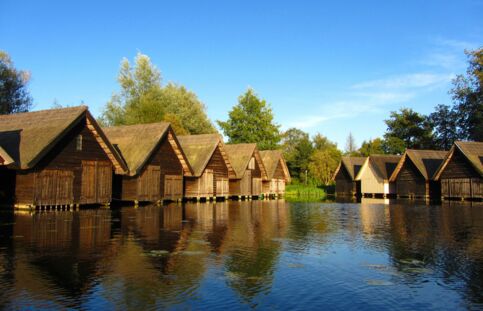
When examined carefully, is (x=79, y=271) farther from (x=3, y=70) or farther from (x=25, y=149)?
(x=3, y=70)

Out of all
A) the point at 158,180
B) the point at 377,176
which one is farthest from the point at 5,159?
the point at 377,176

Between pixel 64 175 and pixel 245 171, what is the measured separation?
93.8ft

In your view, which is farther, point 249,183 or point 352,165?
point 352,165

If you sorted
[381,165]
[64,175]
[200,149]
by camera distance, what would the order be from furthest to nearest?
[381,165]
[200,149]
[64,175]

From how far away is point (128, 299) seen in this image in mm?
8242

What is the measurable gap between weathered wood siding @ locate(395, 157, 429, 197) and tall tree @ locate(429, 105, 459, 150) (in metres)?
30.0

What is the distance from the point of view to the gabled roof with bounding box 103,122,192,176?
36.7m

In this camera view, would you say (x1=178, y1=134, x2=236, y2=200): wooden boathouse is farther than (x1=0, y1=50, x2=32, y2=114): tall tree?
No

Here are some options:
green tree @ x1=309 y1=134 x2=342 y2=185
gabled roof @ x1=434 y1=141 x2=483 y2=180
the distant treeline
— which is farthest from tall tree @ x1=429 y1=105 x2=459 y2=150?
gabled roof @ x1=434 y1=141 x2=483 y2=180

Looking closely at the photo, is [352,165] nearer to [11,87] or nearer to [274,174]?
[274,174]

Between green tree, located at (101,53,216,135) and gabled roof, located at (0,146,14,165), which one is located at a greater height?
green tree, located at (101,53,216,135)

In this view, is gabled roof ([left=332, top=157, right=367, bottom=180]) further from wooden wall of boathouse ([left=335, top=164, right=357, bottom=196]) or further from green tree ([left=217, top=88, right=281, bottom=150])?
green tree ([left=217, top=88, right=281, bottom=150])

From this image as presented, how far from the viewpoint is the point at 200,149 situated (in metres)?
46.9

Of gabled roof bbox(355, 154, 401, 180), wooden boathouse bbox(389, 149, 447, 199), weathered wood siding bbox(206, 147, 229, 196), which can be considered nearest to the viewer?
weathered wood siding bbox(206, 147, 229, 196)
